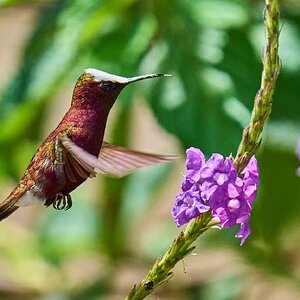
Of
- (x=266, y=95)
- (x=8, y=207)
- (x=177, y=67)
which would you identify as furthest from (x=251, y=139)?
(x=177, y=67)

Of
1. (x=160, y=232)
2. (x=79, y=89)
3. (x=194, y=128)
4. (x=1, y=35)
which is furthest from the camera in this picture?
(x=1, y=35)

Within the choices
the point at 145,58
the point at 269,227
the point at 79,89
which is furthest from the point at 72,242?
the point at 79,89

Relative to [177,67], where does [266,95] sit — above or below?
above

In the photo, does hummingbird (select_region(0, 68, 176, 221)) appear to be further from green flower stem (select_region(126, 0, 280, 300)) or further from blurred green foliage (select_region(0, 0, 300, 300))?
blurred green foliage (select_region(0, 0, 300, 300))

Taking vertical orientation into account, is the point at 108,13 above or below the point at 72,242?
above

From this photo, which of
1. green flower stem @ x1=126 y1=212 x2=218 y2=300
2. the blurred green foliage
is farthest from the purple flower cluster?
the blurred green foliage

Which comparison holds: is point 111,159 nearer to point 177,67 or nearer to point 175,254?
point 175,254

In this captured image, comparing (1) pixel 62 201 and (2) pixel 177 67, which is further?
(2) pixel 177 67

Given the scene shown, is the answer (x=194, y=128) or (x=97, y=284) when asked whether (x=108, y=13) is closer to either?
(x=194, y=128)

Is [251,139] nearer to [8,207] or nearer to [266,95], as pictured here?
[266,95]
